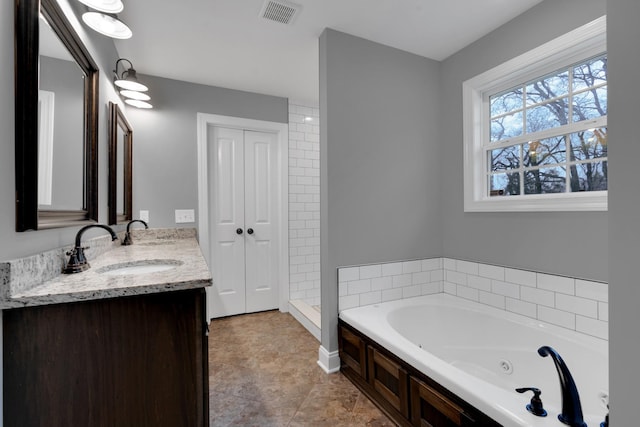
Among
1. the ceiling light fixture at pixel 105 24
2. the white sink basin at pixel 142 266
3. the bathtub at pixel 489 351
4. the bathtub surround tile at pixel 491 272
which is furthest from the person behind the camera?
the bathtub surround tile at pixel 491 272

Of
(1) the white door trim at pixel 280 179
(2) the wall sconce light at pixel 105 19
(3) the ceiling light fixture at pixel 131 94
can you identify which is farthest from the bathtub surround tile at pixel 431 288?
(3) the ceiling light fixture at pixel 131 94

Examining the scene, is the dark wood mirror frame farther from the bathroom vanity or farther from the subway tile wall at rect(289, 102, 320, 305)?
the subway tile wall at rect(289, 102, 320, 305)

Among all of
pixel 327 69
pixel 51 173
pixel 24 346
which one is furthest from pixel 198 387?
pixel 327 69

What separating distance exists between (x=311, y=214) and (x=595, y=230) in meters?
2.52

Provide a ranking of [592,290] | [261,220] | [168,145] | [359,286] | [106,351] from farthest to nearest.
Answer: [261,220], [168,145], [359,286], [592,290], [106,351]

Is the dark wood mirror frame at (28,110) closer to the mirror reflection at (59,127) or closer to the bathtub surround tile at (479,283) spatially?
the mirror reflection at (59,127)

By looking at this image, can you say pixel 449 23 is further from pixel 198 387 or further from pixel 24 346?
pixel 24 346

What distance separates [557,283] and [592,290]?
0.57 ft

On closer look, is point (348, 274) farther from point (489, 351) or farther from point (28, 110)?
point (28, 110)

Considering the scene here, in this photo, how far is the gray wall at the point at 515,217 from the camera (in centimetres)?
168

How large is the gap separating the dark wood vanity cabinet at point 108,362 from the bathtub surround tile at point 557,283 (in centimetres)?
206

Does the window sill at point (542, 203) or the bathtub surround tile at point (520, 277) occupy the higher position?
the window sill at point (542, 203)

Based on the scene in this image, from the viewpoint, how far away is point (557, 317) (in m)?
1.82

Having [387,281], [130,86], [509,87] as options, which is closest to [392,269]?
[387,281]
